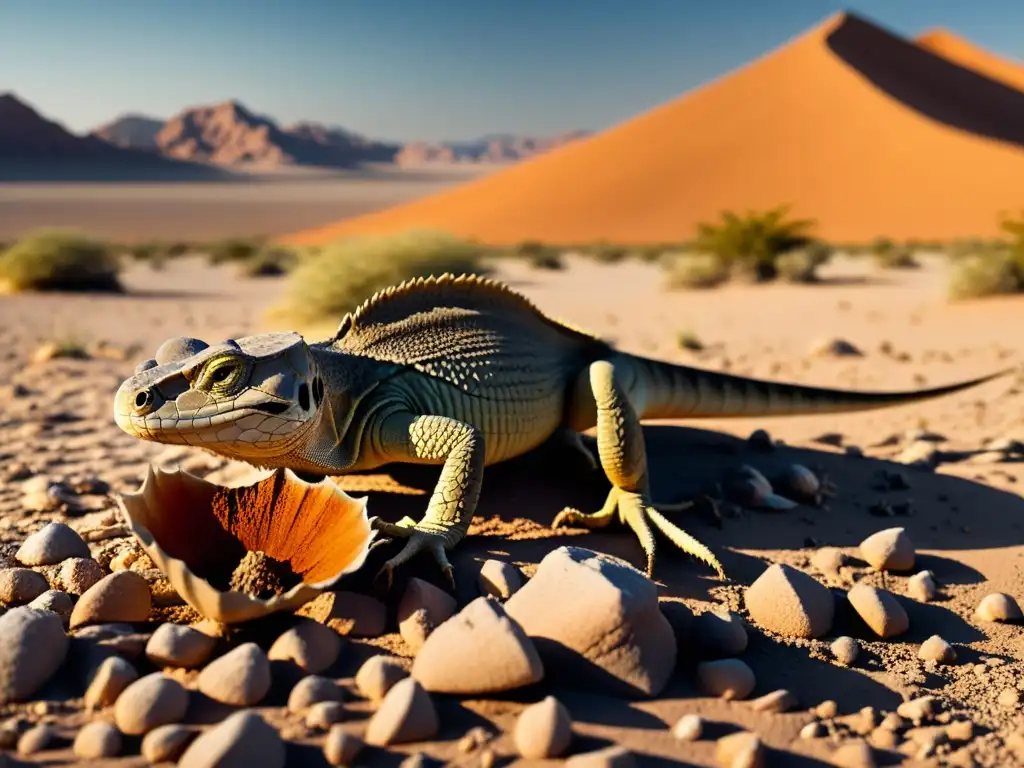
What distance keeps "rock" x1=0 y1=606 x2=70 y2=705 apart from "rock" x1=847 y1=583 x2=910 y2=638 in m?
2.46

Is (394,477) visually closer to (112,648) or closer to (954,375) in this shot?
(112,648)

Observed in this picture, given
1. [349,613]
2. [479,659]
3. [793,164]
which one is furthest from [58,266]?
[793,164]

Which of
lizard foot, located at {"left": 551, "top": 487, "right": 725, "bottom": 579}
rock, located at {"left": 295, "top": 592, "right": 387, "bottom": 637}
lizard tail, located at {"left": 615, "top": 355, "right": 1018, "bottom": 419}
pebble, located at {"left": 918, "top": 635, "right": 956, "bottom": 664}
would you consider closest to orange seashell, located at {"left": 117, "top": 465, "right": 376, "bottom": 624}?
rock, located at {"left": 295, "top": 592, "right": 387, "bottom": 637}

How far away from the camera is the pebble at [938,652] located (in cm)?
268

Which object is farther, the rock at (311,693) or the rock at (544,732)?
the rock at (311,693)

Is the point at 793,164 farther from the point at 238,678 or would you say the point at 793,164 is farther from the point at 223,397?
the point at 238,678

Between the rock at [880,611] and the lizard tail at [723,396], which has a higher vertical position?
the lizard tail at [723,396]

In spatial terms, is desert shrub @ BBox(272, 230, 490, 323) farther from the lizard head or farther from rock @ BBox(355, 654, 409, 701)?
rock @ BBox(355, 654, 409, 701)

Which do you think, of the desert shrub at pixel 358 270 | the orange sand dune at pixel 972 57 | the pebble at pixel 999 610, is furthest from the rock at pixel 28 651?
the orange sand dune at pixel 972 57

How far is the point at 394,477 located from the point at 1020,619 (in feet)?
8.26

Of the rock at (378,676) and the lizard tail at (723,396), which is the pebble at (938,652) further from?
the lizard tail at (723,396)

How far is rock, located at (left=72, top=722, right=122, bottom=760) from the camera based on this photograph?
1.94 meters

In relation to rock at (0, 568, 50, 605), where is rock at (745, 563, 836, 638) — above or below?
above

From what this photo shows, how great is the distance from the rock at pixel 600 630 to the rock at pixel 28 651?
3.99 feet
